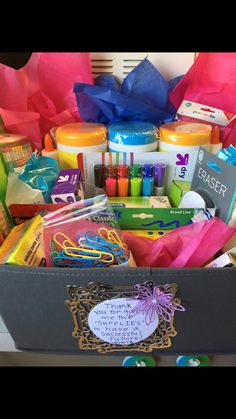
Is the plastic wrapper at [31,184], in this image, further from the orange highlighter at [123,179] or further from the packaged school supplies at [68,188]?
the orange highlighter at [123,179]

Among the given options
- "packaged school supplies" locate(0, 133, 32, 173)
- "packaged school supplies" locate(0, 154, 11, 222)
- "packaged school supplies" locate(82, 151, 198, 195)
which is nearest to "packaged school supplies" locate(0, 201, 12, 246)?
"packaged school supplies" locate(0, 154, 11, 222)

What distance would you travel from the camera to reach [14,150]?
2.41 ft

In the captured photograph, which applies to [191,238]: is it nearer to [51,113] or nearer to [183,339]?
[183,339]

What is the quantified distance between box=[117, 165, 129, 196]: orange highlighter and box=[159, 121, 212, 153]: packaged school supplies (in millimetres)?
116

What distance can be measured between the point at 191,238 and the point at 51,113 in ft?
1.79

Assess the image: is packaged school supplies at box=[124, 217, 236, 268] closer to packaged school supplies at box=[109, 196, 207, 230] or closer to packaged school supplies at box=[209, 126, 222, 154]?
packaged school supplies at box=[109, 196, 207, 230]

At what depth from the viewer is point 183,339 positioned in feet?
1.74

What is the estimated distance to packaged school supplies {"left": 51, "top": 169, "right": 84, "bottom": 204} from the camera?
2.02 ft

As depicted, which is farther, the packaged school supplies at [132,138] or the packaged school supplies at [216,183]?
the packaged school supplies at [132,138]

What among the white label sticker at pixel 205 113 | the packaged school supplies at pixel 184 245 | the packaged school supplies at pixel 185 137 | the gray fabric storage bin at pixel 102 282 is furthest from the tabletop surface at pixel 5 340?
the white label sticker at pixel 205 113

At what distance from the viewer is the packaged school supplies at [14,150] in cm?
70

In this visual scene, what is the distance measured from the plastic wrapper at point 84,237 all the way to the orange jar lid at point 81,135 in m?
0.19

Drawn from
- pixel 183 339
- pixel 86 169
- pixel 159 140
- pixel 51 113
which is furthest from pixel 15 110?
pixel 183 339

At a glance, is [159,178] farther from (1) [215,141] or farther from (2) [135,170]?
(1) [215,141]
